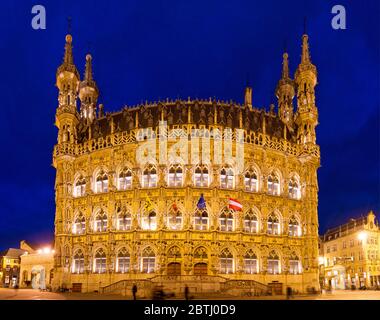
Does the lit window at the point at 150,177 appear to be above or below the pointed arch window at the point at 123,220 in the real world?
above

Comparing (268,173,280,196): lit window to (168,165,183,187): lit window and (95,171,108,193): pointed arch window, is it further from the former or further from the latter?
(95,171,108,193): pointed arch window

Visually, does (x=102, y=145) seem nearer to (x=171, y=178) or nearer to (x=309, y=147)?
(x=171, y=178)

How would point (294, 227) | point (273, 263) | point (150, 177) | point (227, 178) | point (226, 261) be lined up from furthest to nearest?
point (294, 227), point (273, 263), point (227, 178), point (150, 177), point (226, 261)

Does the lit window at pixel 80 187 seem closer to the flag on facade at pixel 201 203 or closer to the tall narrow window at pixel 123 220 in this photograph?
the tall narrow window at pixel 123 220

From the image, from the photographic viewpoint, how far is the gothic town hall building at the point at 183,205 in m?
52.0

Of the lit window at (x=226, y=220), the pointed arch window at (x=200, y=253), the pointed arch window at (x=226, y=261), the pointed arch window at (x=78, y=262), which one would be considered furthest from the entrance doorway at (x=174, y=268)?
the pointed arch window at (x=78, y=262)

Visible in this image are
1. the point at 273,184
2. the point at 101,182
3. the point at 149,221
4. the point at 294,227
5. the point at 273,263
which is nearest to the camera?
the point at 149,221

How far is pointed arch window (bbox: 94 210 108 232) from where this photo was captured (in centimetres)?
5541

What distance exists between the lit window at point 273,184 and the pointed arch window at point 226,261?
976 cm

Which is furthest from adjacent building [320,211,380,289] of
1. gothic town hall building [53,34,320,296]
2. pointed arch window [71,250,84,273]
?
pointed arch window [71,250,84,273]

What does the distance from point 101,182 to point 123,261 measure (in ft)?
33.9

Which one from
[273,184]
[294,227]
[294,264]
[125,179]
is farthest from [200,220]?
[294,264]

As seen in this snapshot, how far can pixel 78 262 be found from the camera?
56.3 m

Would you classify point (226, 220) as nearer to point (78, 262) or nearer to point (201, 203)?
point (201, 203)
